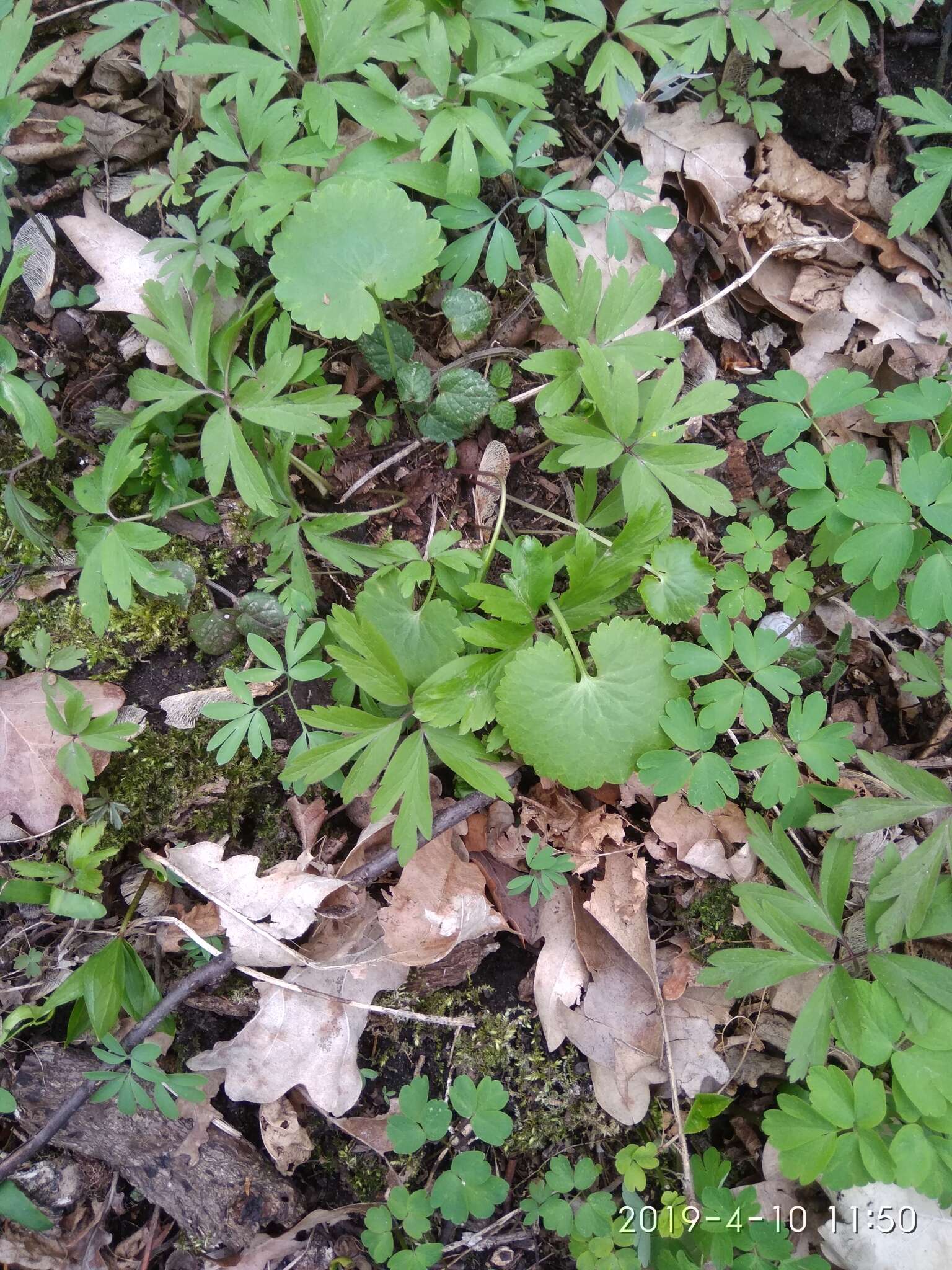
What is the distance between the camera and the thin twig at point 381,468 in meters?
2.39

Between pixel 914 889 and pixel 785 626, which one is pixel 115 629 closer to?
pixel 785 626

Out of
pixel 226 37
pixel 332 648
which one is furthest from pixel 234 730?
pixel 226 37

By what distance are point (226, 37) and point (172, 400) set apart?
1.09m

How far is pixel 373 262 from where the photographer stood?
206 centimetres

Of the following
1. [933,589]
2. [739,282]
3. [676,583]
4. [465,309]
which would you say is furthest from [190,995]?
[739,282]

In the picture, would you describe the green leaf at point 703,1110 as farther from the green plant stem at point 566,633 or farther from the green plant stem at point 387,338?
the green plant stem at point 387,338

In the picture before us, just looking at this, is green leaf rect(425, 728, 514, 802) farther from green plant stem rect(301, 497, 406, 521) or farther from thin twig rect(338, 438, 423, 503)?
thin twig rect(338, 438, 423, 503)

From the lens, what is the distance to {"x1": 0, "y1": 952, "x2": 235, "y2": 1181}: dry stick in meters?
2.03

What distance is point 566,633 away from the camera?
6.77ft

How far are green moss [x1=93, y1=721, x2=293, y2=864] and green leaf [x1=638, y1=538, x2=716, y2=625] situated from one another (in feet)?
3.85

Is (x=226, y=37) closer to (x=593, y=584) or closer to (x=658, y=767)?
(x=593, y=584)

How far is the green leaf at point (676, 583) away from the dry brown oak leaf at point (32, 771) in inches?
62.2
